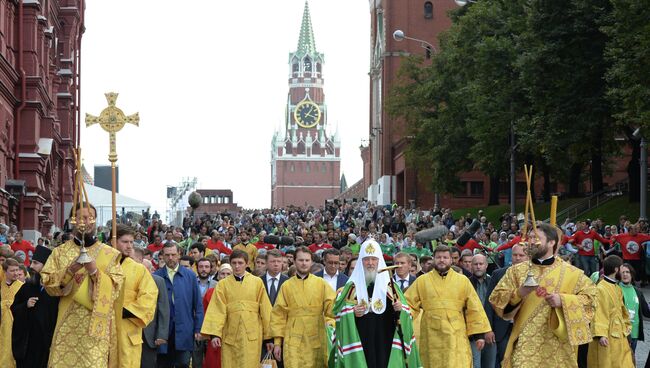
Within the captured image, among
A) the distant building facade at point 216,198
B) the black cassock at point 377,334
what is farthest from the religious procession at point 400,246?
the distant building facade at point 216,198

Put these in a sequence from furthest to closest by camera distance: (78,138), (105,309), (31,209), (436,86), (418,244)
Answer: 1. (436,86)
2. (78,138)
3. (31,209)
4. (418,244)
5. (105,309)

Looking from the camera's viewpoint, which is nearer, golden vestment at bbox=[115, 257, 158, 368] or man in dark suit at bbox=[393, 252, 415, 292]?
golden vestment at bbox=[115, 257, 158, 368]

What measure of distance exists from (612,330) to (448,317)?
1933 mm

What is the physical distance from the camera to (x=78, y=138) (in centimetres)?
5956

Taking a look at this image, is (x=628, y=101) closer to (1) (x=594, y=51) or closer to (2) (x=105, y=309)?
(1) (x=594, y=51)

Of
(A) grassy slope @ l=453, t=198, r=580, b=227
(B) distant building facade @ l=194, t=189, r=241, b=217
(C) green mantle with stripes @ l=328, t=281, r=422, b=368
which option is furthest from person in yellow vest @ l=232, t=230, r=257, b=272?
(B) distant building facade @ l=194, t=189, r=241, b=217

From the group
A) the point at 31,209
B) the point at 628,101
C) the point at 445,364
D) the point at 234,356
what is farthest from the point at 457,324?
the point at 31,209

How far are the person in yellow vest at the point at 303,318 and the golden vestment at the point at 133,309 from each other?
1.93 meters

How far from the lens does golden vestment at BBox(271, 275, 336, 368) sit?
52.3ft

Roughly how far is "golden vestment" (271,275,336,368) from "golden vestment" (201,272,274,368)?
1.91ft

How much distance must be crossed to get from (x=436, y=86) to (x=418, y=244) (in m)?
35.8

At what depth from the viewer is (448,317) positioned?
1596 centimetres

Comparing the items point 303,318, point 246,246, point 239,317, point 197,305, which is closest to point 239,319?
point 239,317

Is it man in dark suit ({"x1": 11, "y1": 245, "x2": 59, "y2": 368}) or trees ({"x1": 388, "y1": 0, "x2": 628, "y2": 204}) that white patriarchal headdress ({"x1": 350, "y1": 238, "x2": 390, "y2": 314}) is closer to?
man in dark suit ({"x1": 11, "y1": 245, "x2": 59, "y2": 368})
